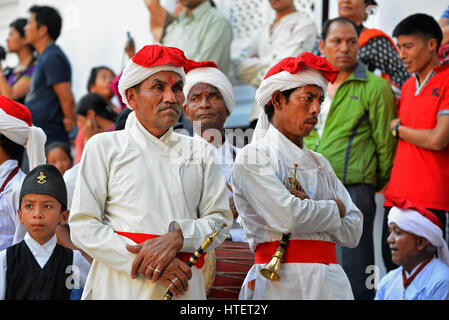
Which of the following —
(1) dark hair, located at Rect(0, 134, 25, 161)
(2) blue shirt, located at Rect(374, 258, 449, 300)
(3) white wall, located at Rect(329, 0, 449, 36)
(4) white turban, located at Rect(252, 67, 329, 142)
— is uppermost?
(3) white wall, located at Rect(329, 0, 449, 36)

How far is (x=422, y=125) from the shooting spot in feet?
21.2

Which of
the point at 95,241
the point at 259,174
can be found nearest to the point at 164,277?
the point at 95,241

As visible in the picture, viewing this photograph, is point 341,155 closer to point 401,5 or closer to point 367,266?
→ point 367,266

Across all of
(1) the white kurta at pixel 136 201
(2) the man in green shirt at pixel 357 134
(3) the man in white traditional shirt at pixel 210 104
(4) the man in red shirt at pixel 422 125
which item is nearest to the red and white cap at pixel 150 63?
(1) the white kurta at pixel 136 201

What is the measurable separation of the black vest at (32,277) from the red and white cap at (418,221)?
9.52ft

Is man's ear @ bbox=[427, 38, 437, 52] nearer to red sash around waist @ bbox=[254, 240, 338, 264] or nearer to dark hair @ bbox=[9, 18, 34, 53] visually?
red sash around waist @ bbox=[254, 240, 338, 264]

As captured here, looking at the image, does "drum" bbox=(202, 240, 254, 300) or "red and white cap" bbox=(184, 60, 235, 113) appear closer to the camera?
"drum" bbox=(202, 240, 254, 300)

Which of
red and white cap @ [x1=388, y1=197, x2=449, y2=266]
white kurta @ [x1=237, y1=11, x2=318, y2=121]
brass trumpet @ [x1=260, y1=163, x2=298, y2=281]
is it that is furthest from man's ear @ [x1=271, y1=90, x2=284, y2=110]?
white kurta @ [x1=237, y1=11, x2=318, y2=121]

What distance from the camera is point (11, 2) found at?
11891mm

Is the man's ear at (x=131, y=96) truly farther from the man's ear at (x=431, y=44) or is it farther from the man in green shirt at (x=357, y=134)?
the man's ear at (x=431, y=44)

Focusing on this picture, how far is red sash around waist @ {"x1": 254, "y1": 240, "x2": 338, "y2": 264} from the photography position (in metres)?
4.53

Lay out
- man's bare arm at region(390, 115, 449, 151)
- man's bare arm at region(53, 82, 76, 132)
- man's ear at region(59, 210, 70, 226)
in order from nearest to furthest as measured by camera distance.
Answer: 1. man's ear at region(59, 210, 70, 226)
2. man's bare arm at region(390, 115, 449, 151)
3. man's bare arm at region(53, 82, 76, 132)

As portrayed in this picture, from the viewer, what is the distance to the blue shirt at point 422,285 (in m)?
6.43

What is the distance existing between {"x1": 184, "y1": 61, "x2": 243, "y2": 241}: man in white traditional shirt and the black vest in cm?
162
